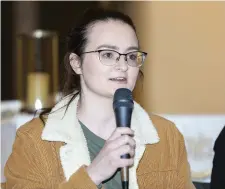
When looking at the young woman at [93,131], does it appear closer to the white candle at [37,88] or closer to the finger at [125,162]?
the finger at [125,162]

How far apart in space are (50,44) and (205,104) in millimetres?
1389

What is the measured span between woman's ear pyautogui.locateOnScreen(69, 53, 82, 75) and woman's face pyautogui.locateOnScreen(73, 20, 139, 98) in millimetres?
34

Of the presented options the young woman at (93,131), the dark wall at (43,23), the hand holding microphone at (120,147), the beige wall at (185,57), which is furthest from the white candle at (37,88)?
the hand holding microphone at (120,147)

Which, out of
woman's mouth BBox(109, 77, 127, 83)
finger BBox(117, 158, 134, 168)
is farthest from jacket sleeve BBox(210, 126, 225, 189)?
finger BBox(117, 158, 134, 168)

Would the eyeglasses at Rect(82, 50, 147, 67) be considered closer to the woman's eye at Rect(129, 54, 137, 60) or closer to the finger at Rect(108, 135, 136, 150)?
the woman's eye at Rect(129, 54, 137, 60)

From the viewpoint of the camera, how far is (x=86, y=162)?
4.97 feet

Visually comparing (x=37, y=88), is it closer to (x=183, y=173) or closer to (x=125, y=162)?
(x=183, y=173)

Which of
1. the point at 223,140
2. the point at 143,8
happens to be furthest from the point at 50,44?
the point at 223,140

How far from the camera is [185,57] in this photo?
3.84 meters

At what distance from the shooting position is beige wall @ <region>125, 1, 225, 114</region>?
3.75m

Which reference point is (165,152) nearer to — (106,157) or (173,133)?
(173,133)

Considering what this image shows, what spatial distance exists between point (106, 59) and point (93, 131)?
27 centimetres

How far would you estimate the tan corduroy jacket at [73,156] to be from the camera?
147cm

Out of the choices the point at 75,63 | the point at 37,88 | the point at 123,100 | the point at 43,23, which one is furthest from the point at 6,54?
the point at 123,100
